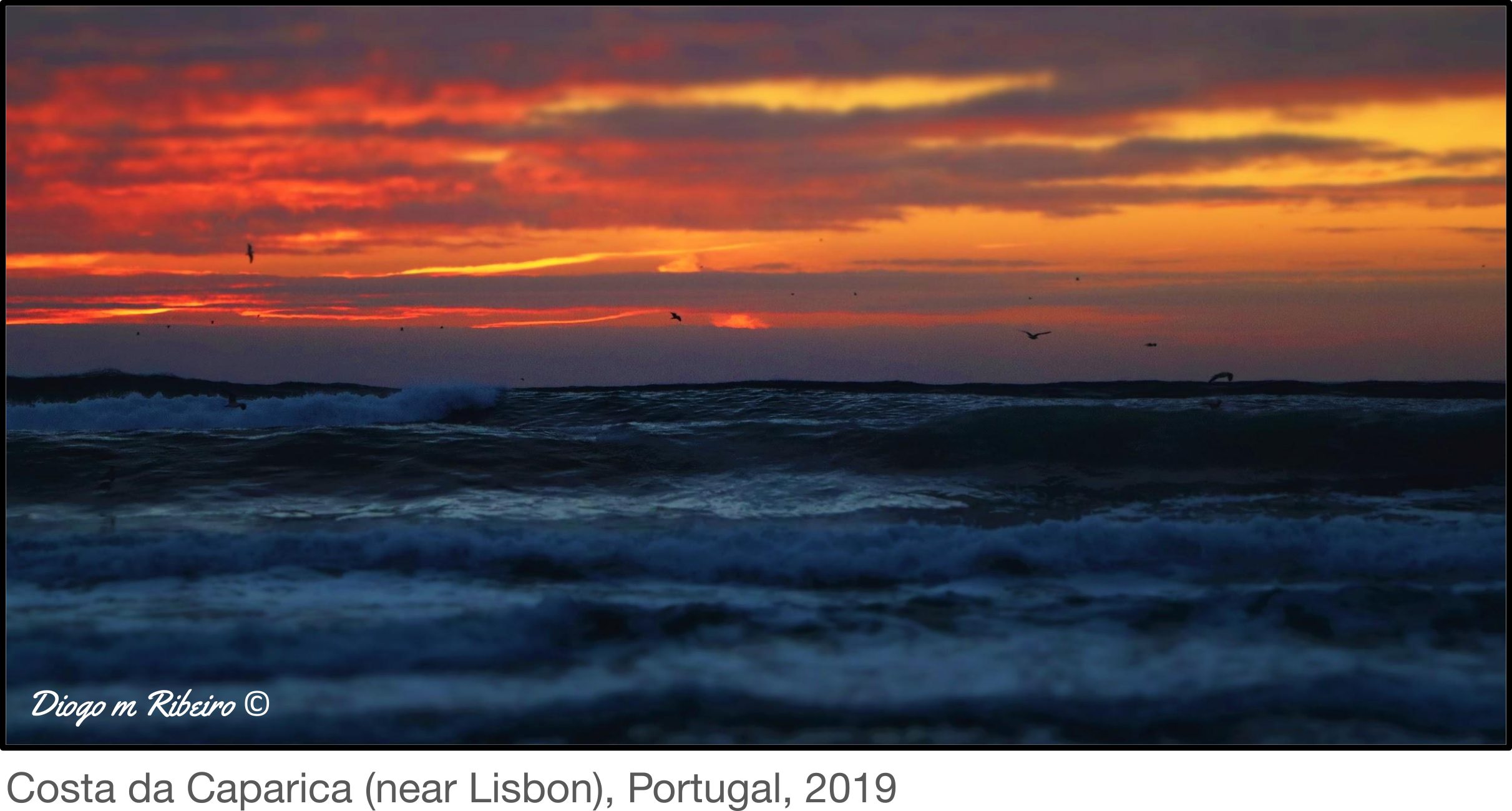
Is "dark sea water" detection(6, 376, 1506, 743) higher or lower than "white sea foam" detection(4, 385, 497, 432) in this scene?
lower

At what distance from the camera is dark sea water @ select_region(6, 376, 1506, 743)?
6.26 meters

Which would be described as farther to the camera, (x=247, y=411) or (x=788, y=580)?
(x=247, y=411)

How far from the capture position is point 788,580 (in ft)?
30.2

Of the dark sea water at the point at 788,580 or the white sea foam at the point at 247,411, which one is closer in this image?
the dark sea water at the point at 788,580

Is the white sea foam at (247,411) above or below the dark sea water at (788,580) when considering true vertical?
above

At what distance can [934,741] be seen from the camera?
582 cm

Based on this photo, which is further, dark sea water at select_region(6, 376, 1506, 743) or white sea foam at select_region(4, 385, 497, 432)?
white sea foam at select_region(4, 385, 497, 432)

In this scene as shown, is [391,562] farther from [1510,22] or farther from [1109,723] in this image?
[1510,22]

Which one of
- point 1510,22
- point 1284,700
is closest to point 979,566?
point 1284,700

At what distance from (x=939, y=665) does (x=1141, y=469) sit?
30.9ft

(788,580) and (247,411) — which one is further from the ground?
(247,411)

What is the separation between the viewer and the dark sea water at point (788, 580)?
246 inches
